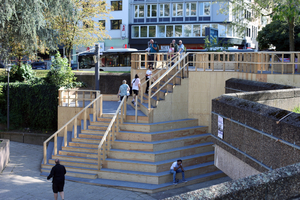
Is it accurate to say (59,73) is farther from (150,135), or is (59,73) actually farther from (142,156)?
(142,156)

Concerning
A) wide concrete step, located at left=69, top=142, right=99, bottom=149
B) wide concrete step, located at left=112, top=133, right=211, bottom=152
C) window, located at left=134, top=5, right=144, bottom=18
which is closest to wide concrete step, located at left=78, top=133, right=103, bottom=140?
wide concrete step, located at left=69, top=142, right=99, bottom=149

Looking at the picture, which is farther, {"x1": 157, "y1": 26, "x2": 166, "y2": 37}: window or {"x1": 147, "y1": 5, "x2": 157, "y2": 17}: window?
{"x1": 147, "y1": 5, "x2": 157, "y2": 17}: window

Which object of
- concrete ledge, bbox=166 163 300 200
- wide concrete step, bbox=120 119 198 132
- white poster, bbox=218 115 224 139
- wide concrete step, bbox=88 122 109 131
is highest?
concrete ledge, bbox=166 163 300 200

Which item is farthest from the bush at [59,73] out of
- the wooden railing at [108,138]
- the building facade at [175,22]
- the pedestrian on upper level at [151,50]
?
the building facade at [175,22]

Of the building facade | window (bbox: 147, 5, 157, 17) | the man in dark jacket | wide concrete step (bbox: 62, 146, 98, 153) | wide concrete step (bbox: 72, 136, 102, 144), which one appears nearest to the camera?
the man in dark jacket

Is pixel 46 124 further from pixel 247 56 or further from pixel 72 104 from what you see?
pixel 247 56

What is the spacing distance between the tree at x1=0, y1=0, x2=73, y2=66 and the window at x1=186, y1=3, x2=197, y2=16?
26.7m

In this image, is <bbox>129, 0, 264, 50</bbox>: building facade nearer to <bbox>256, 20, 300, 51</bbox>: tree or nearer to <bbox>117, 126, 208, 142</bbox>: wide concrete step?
<bbox>256, 20, 300, 51</bbox>: tree

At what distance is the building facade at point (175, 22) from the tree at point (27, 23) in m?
24.7

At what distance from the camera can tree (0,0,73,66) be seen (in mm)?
18059

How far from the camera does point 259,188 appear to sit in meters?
3.13

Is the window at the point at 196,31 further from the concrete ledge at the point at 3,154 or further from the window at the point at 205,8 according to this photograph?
the concrete ledge at the point at 3,154

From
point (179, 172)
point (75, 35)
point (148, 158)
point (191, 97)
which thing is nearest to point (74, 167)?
point (148, 158)

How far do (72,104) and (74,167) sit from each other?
5716 mm
